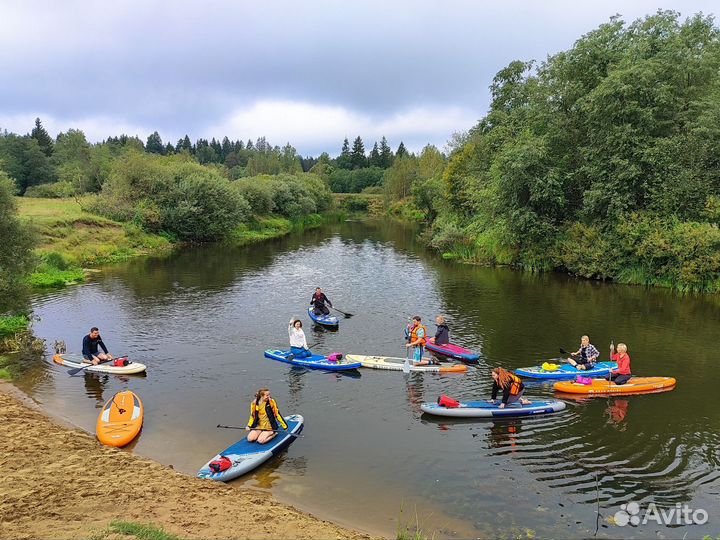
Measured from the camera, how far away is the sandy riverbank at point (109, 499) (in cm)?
827

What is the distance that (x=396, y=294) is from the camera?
107ft

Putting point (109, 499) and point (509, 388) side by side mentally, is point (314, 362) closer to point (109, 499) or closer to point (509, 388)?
point (509, 388)

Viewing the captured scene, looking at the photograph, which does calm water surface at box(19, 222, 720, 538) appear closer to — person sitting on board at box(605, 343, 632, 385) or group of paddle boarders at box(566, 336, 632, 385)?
person sitting on board at box(605, 343, 632, 385)

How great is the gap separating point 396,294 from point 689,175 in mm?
21477

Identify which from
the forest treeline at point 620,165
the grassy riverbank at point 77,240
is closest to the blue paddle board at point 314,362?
the grassy riverbank at point 77,240

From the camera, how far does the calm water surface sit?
434 inches

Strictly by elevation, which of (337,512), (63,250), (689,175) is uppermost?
(689,175)

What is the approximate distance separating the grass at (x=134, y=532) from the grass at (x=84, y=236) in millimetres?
31150

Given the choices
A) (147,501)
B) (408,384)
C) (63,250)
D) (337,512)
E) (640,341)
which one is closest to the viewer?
(147,501)

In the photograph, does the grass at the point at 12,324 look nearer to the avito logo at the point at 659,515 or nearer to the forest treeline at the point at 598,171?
the forest treeline at the point at 598,171

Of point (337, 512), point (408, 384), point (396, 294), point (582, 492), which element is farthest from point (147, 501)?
point (396, 294)

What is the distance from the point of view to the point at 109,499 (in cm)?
931

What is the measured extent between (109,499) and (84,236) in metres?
41.5

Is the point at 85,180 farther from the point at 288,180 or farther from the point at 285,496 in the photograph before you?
the point at 285,496
